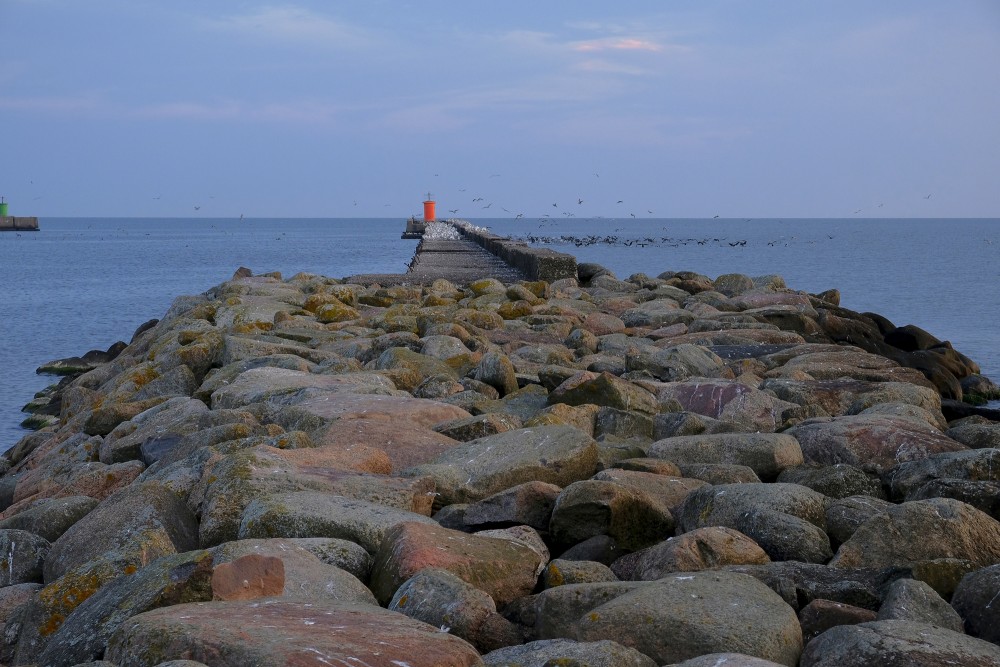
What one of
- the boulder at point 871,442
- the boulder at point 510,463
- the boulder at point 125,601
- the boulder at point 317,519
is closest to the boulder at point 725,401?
the boulder at point 871,442

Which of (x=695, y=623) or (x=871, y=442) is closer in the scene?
(x=695, y=623)

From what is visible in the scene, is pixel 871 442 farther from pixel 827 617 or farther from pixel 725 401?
pixel 827 617

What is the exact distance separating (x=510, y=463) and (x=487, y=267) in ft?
39.6

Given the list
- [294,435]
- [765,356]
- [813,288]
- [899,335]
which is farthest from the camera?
[813,288]

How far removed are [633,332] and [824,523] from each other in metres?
5.40

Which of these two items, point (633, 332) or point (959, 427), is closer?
point (959, 427)

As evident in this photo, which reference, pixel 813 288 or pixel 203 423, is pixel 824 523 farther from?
pixel 813 288

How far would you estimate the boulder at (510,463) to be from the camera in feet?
13.2

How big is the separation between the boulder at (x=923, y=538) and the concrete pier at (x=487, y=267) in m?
9.67

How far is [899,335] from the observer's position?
10984mm

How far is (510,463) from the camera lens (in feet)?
13.6

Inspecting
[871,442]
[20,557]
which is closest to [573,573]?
[871,442]

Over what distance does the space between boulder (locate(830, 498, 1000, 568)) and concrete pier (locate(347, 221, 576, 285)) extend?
9669 mm

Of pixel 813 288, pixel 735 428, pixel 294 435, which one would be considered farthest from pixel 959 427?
pixel 813 288
